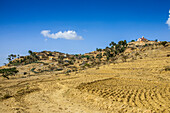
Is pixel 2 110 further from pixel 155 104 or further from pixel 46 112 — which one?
pixel 155 104

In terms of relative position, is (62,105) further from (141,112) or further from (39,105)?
(141,112)

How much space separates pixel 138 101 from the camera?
8414 mm

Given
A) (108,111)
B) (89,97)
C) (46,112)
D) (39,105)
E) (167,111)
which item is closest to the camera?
(167,111)

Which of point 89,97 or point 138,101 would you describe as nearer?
point 138,101

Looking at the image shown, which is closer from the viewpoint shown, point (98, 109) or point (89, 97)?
point (98, 109)

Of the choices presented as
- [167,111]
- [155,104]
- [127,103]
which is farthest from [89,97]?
[167,111]

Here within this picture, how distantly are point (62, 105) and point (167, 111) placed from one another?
20.5 feet

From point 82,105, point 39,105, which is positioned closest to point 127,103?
point 82,105

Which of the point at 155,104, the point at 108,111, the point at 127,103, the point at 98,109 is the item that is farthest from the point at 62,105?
the point at 155,104

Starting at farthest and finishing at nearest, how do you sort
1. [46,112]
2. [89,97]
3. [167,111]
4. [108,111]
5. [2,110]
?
[89,97] → [2,110] → [46,112] → [108,111] → [167,111]

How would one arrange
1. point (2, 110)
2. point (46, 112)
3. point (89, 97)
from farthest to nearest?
point (89, 97), point (2, 110), point (46, 112)

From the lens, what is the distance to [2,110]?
8.72 meters

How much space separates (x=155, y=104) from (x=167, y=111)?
1.01 metres

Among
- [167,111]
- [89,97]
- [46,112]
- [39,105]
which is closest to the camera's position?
[167,111]
